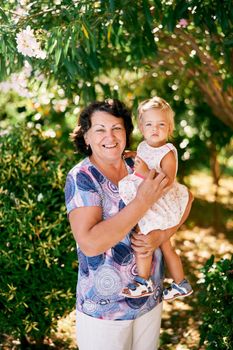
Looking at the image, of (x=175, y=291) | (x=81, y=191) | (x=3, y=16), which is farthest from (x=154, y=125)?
(x=3, y=16)

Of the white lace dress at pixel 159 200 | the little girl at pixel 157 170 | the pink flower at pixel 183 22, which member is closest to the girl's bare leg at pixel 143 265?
the little girl at pixel 157 170

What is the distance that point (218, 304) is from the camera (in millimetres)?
3869

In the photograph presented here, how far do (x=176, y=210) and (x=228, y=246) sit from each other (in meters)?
4.03

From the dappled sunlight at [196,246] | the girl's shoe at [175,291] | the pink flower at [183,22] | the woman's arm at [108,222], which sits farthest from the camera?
the dappled sunlight at [196,246]

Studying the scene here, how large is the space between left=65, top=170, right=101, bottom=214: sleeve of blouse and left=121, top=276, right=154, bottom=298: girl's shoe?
0.38 meters

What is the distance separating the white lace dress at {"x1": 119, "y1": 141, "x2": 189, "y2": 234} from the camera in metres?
2.98

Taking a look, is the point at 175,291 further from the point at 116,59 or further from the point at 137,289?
the point at 116,59

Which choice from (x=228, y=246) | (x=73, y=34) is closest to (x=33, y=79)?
(x=73, y=34)

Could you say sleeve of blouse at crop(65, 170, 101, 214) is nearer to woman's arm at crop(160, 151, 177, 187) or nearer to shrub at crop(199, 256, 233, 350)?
woman's arm at crop(160, 151, 177, 187)

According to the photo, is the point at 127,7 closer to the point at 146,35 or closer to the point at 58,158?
the point at 146,35

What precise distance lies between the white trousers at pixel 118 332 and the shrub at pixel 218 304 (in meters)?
0.64

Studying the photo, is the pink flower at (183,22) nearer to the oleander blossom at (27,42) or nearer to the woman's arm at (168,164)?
the oleander blossom at (27,42)

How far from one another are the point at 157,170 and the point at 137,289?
1.73 feet

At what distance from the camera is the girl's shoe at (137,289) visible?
3000 millimetres
